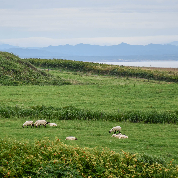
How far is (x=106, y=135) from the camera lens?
811 inches

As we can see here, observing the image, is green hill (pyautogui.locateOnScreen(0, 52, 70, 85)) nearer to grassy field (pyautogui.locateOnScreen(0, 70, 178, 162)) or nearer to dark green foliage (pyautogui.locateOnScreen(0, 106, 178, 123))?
grassy field (pyautogui.locateOnScreen(0, 70, 178, 162))

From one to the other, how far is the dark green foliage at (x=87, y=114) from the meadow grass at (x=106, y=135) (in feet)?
3.83

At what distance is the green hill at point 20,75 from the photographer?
51.8m

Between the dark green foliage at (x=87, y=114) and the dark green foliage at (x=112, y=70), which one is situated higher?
the dark green foliage at (x=112, y=70)

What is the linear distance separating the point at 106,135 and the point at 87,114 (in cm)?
647

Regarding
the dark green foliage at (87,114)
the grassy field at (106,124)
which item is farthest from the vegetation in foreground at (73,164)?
the dark green foliage at (87,114)

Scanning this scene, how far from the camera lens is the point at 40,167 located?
12.2 metres

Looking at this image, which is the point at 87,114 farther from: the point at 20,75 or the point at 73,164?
the point at 20,75

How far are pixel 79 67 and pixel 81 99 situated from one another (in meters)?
44.4

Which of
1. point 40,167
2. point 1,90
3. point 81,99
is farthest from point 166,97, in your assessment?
point 40,167

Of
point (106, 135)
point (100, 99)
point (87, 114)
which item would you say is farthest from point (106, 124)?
point (100, 99)

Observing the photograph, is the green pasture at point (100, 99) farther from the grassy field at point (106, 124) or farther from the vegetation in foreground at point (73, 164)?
the vegetation in foreground at point (73, 164)

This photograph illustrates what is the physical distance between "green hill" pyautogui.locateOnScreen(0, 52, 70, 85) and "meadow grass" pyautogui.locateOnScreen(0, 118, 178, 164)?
87.8ft

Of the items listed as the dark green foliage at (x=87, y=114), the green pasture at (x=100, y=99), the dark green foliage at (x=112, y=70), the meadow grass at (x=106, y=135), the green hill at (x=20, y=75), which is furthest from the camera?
the dark green foliage at (x=112, y=70)
